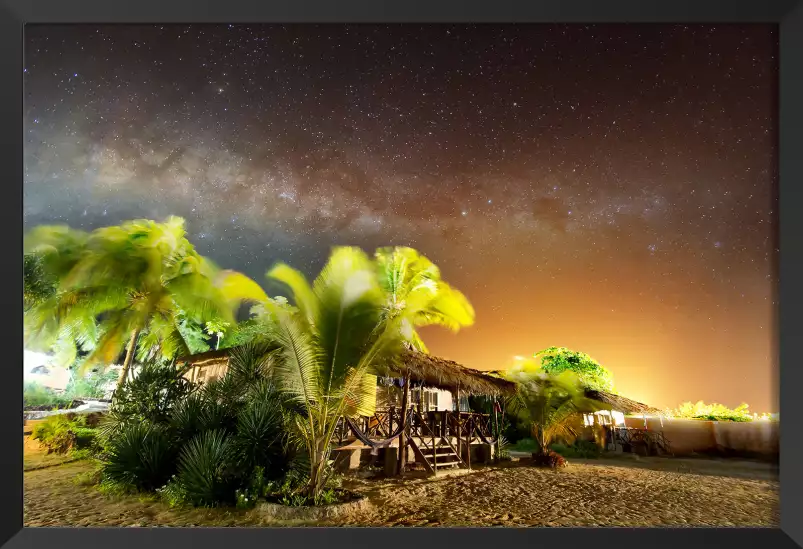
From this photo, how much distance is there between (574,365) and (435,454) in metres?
2.76

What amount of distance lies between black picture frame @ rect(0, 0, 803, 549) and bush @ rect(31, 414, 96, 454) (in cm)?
247

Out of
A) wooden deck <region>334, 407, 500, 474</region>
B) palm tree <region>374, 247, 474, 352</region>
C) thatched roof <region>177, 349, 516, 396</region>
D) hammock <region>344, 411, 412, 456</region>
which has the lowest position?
wooden deck <region>334, 407, 500, 474</region>

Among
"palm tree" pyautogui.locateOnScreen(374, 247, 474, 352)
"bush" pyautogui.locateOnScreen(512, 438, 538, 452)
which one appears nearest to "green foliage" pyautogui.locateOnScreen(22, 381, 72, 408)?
"palm tree" pyautogui.locateOnScreen(374, 247, 474, 352)

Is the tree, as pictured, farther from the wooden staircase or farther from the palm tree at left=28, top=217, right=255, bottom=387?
the palm tree at left=28, top=217, right=255, bottom=387

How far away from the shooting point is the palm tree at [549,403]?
8609 millimetres

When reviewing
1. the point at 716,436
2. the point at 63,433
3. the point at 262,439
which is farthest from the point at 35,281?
the point at 716,436

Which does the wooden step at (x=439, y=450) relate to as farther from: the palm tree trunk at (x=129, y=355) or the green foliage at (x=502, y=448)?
the palm tree trunk at (x=129, y=355)

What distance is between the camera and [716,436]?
23.4ft

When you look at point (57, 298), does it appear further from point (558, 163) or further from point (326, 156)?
Result: point (558, 163)

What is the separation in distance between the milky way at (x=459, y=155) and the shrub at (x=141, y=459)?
1.82 m

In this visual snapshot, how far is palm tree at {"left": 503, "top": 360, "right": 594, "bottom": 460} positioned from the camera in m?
8.61

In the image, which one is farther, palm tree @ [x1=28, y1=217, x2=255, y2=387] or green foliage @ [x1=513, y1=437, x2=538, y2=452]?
green foliage @ [x1=513, y1=437, x2=538, y2=452]
